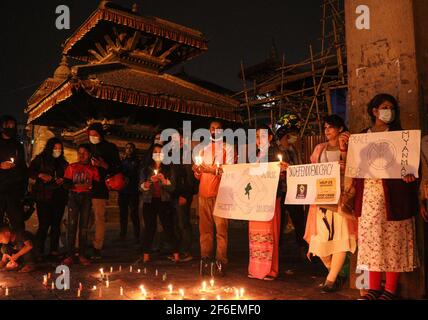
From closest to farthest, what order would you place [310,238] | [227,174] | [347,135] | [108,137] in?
[347,135] < [310,238] < [227,174] < [108,137]

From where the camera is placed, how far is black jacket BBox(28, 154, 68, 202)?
632 cm

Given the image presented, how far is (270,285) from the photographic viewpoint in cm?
464

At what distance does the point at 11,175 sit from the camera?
5.78 meters

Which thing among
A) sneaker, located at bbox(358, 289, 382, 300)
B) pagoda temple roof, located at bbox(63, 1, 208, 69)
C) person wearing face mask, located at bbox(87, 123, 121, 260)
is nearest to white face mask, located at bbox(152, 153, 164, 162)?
person wearing face mask, located at bbox(87, 123, 121, 260)

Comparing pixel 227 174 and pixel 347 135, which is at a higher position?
pixel 347 135

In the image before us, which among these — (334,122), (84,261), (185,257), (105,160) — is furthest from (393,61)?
(84,261)

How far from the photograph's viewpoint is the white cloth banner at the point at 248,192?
4957mm

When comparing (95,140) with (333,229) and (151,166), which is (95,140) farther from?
(333,229)

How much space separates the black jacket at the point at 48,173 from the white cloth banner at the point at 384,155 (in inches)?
195

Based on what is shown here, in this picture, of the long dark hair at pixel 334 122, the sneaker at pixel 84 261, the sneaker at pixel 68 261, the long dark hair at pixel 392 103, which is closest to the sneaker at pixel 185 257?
the sneaker at pixel 84 261

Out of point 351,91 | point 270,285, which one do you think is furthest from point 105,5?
point 270,285

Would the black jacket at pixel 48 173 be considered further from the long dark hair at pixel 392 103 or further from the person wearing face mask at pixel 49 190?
the long dark hair at pixel 392 103
